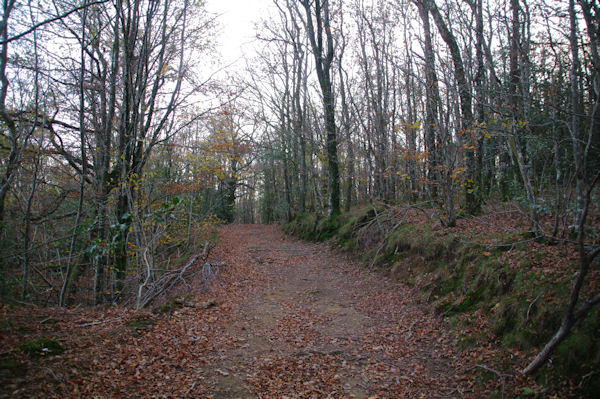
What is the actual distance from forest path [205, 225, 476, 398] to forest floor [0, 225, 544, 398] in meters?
0.02

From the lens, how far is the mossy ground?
3243 mm

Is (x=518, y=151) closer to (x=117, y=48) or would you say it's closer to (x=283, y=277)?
(x=283, y=277)

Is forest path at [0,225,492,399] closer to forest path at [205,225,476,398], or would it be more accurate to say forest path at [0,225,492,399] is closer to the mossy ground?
forest path at [205,225,476,398]

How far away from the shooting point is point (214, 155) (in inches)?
442

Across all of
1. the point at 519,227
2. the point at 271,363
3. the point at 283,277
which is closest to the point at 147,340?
the point at 271,363

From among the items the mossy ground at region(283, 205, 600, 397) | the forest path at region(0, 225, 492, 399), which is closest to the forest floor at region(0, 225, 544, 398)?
the forest path at region(0, 225, 492, 399)

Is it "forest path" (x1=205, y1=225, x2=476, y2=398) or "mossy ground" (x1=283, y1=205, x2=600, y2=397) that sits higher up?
"mossy ground" (x1=283, y1=205, x2=600, y2=397)

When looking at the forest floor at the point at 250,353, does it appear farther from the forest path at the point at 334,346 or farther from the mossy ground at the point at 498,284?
the mossy ground at the point at 498,284

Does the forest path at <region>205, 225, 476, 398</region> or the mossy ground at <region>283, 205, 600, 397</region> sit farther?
the forest path at <region>205, 225, 476, 398</region>

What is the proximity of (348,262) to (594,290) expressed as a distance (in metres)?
7.26

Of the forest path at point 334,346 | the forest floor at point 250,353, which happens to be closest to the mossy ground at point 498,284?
the forest floor at point 250,353

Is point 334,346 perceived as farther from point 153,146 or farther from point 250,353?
point 153,146

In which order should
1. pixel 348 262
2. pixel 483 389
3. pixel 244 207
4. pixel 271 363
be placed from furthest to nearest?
1. pixel 244 207
2. pixel 348 262
3. pixel 271 363
4. pixel 483 389

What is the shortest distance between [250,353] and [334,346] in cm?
127
